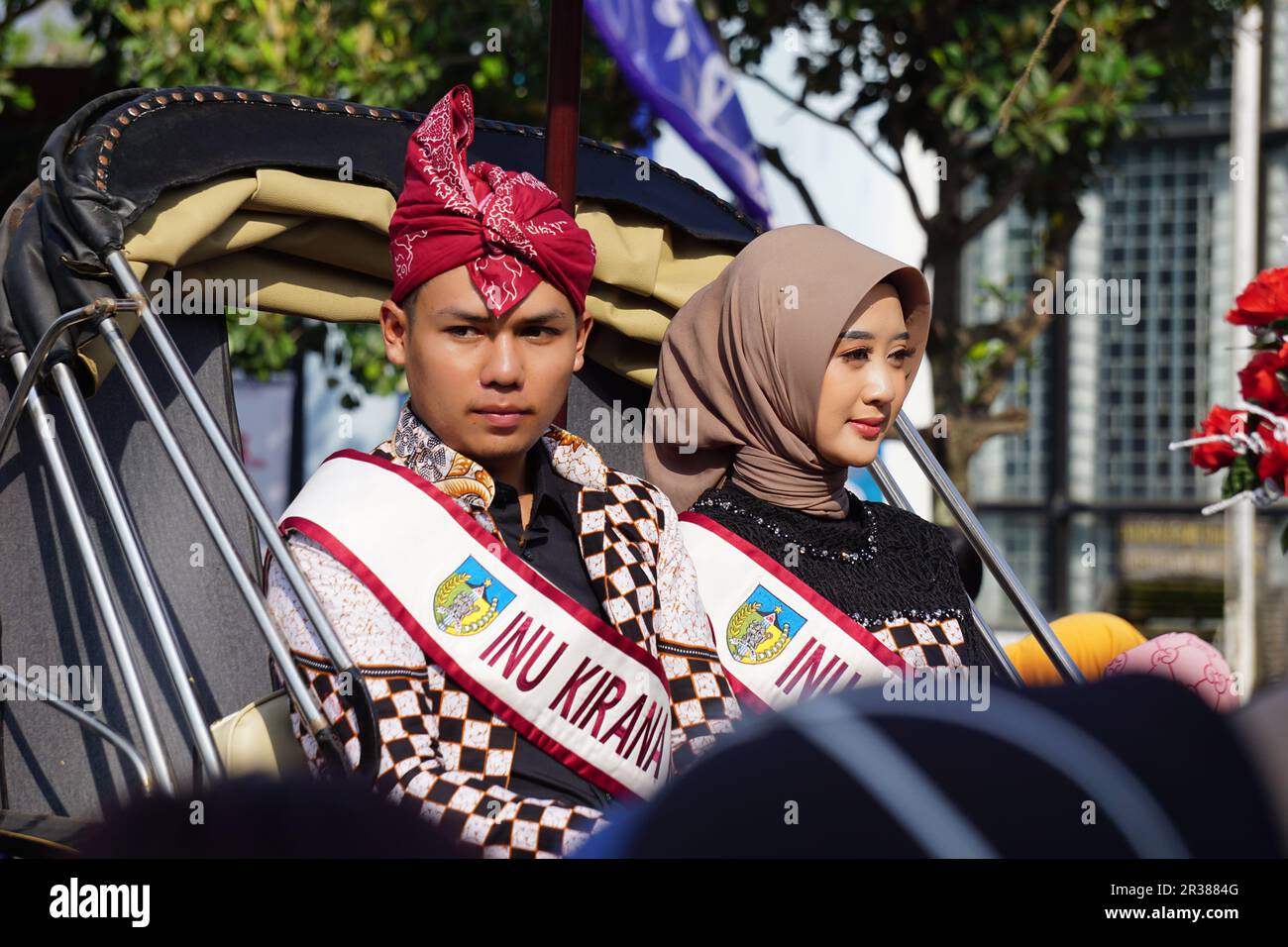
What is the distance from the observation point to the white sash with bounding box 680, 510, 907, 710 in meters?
2.34

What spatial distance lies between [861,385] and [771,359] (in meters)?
0.15

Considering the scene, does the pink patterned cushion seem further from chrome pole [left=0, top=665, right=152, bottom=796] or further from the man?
chrome pole [left=0, top=665, right=152, bottom=796]

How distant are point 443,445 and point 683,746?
21.5 inches

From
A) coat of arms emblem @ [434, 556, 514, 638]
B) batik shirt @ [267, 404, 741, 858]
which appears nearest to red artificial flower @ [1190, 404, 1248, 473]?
batik shirt @ [267, 404, 741, 858]

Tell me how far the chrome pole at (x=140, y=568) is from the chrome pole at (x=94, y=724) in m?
0.10

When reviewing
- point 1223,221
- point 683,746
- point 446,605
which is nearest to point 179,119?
point 446,605

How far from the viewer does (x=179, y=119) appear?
2533 mm

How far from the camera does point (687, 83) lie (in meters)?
4.57

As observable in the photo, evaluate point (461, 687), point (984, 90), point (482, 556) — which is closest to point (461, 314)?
point (482, 556)

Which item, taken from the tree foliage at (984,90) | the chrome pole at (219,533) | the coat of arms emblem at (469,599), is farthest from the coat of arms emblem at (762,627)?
the tree foliage at (984,90)

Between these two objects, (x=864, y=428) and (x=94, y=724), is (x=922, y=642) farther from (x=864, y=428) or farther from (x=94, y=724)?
(x=94, y=724)

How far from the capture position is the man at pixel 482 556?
6.35 ft

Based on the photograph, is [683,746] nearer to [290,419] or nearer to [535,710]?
[535,710]

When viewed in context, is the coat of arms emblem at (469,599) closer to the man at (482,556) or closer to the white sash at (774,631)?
the man at (482,556)
